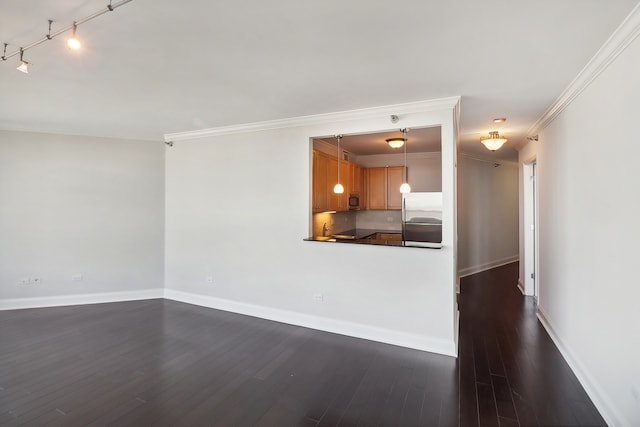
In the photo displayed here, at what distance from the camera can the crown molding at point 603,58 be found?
187 cm

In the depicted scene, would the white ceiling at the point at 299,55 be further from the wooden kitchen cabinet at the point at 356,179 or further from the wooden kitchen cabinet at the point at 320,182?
the wooden kitchen cabinet at the point at 356,179

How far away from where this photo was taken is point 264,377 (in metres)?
2.83

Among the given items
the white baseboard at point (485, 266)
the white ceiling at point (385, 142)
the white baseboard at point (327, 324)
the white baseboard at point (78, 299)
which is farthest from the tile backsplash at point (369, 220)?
the white baseboard at point (78, 299)

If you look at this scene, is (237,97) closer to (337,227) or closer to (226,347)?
(226,347)

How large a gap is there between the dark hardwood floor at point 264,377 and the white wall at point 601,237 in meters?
0.36

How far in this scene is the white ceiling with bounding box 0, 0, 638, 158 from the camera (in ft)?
5.94

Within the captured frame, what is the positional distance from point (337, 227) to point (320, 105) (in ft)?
10.0

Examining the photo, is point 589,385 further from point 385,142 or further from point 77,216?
point 77,216

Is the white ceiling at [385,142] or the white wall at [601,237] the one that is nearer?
the white wall at [601,237]

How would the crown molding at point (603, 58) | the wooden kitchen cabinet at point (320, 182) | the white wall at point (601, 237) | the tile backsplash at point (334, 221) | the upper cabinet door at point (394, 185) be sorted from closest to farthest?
the crown molding at point (603, 58)
the white wall at point (601, 237)
the wooden kitchen cabinet at point (320, 182)
the tile backsplash at point (334, 221)
the upper cabinet door at point (394, 185)

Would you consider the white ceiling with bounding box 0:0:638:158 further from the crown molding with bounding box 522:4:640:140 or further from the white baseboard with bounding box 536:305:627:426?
the white baseboard with bounding box 536:305:627:426

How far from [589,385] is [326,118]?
3.62 metres

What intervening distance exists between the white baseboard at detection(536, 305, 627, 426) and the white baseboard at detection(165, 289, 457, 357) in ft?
3.37

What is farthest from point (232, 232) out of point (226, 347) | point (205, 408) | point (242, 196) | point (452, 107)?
point (452, 107)
